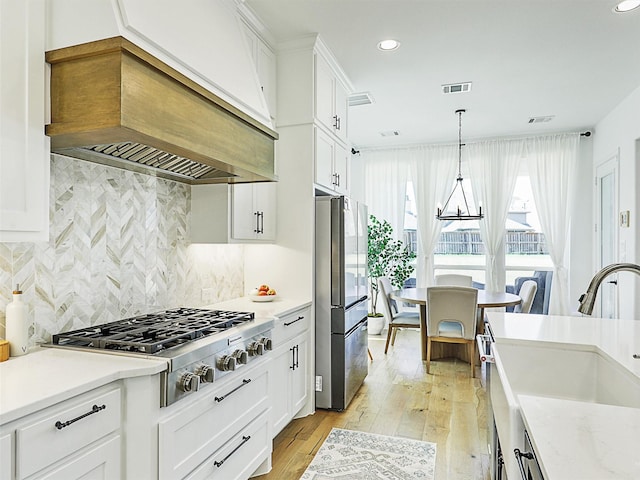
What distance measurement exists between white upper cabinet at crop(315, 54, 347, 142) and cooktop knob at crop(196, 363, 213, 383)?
7.19ft

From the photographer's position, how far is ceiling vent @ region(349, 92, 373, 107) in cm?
434

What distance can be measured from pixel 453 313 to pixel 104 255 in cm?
342

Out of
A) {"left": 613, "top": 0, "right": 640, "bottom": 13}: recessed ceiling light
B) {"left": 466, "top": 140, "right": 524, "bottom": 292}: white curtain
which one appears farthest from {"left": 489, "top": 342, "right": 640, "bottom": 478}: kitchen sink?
{"left": 466, "top": 140, "right": 524, "bottom": 292}: white curtain

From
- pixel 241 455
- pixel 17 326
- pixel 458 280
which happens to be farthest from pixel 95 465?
pixel 458 280

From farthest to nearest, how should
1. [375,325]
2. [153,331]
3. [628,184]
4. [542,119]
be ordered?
[375,325], [542,119], [628,184], [153,331]

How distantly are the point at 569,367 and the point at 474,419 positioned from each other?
1.67 m

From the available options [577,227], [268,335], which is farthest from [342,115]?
[577,227]

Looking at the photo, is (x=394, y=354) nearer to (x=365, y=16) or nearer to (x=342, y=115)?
(x=342, y=115)

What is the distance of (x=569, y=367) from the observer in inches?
70.2

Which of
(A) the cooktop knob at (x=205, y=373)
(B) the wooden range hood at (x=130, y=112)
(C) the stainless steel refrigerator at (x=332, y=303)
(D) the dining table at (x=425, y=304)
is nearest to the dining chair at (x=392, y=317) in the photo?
(D) the dining table at (x=425, y=304)

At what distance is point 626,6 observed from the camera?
2729mm

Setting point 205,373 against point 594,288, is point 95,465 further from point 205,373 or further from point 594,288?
point 594,288

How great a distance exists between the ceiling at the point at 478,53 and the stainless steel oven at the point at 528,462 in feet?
8.60

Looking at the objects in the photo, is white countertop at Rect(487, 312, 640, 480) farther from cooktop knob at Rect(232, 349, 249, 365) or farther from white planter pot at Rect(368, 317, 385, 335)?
white planter pot at Rect(368, 317, 385, 335)
